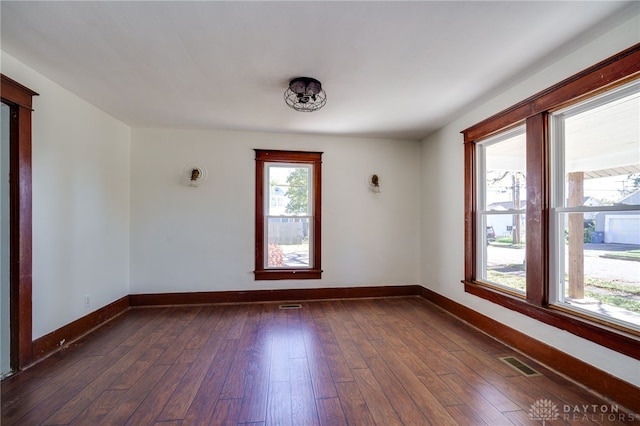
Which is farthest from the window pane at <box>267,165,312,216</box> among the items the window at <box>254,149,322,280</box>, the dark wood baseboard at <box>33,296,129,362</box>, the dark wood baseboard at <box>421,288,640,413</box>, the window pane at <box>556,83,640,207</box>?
the window pane at <box>556,83,640,207</box>

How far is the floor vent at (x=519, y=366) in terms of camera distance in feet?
7.04

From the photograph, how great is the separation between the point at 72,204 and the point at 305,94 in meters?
2.59

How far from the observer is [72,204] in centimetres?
274

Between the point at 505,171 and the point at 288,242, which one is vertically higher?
the point at 505,171

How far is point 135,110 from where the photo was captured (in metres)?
3.17

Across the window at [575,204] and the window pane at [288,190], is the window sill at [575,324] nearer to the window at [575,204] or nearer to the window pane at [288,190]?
the window at [575,204]

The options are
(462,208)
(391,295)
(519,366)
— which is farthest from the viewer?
(391,295)

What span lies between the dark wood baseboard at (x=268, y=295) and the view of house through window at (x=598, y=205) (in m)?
2.22

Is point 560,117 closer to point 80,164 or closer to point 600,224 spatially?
point 600,224

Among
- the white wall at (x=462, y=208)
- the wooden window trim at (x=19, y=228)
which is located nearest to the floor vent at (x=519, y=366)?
the white wall at (x=462, y=208)

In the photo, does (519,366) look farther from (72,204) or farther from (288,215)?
(72,204)

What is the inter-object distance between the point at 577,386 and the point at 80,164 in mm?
4815

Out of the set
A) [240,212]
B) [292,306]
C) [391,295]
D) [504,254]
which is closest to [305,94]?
[240,212]

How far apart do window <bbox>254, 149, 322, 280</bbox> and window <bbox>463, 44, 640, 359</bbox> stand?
2.25m
